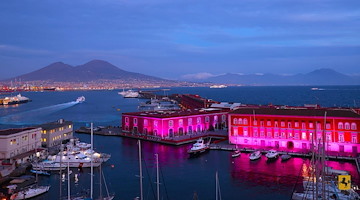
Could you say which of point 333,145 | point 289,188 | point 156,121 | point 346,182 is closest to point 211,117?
point 156,121

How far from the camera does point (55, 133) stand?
3066 cm

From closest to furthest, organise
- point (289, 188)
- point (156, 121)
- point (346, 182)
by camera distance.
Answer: point (346, 182), point (289, 188), point (156, 121)

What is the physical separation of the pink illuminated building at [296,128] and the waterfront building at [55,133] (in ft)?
48.5

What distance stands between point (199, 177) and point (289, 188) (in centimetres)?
515

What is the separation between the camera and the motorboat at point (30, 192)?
17.4m

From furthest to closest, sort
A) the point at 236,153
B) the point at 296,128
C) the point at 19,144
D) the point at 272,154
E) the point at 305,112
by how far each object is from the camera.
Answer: the point at 305,112
the point at 296,128
the point at 236,153
the point at 272,154
the point at 19,144

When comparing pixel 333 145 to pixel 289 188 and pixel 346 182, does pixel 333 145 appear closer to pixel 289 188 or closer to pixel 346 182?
pixel 289 188

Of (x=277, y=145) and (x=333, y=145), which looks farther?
(x=277, y=145)

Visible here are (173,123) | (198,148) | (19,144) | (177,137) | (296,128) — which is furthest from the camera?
(173,123)

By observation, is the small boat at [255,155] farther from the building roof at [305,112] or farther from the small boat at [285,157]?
the building roof at [305,112]

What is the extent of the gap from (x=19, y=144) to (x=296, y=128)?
20.1 metres

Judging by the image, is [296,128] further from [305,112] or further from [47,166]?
[47,166]

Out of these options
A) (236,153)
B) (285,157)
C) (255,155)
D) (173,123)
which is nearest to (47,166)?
(236,153)

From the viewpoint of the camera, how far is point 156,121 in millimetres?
33000
